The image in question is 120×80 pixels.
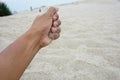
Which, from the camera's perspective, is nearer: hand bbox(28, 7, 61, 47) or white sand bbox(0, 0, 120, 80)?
hand bbox(28, 7, 61, 47)

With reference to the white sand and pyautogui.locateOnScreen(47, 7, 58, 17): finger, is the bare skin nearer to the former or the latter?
pyautogui.locateOnScreen(47, 7, 58, 17): finger

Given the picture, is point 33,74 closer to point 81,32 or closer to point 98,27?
point 81,32

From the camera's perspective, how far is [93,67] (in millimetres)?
1862

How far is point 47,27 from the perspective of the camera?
49.1 inches

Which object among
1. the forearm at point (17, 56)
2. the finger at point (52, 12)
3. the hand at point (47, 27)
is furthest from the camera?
the finger at point (52, 12)

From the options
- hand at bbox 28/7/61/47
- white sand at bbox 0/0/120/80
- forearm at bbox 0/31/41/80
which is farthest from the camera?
white sand at bbox 0/0/120/80

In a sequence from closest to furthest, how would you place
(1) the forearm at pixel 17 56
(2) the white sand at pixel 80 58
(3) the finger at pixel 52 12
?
(1) the forearm at pixel 17 56 < (3) the finger at pixel 52 12 < (2) the white sand at pixel 80 58

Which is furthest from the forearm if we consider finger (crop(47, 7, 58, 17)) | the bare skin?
finger (crop(47, 7, 58, 17))

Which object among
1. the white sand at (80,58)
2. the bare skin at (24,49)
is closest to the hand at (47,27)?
the bare skin at (24,49)

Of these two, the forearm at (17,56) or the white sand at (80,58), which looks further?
the white sand at (80,58)

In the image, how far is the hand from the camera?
46.9 inches

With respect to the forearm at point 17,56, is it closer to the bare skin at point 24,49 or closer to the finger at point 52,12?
the bare skin at point 24,49

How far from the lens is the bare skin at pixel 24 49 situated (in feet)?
3.34

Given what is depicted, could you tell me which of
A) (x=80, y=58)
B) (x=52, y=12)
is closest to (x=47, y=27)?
(x=52, y=12)
